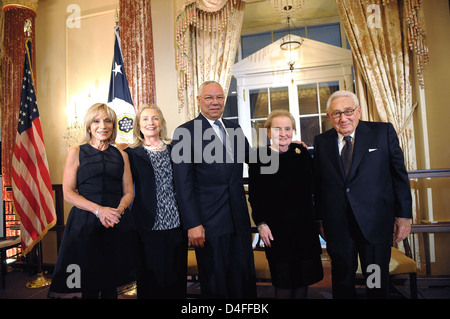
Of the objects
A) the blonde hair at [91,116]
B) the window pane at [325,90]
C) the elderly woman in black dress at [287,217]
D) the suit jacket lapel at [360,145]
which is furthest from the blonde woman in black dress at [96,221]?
the window pane at [325,90]

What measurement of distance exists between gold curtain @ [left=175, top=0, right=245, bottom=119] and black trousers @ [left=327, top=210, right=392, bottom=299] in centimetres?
249

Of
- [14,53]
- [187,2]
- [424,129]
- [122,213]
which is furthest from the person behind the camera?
[14,53]

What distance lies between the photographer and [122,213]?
72.3 inches

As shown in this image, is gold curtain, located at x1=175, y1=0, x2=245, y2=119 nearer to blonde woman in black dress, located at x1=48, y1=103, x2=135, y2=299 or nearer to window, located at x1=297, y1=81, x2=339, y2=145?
window, located at x1=297, y1=81, x2=339, y2=145

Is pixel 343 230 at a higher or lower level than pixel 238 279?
higher

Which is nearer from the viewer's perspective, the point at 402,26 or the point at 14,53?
the point at 402,26

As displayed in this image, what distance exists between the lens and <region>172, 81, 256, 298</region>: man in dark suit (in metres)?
1.76

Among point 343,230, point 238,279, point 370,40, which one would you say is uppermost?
point 370,40

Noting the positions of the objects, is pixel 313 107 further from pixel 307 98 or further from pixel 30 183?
pixel 30 183

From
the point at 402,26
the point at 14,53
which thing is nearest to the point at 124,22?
the point at 14,53

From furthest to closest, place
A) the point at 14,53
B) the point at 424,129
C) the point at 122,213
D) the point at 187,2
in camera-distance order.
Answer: the point at 14,53, the point at 187,2, the point at 424,129, the point at 122,213

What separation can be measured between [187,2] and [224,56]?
0.77 m

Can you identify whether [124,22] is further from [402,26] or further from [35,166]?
[402,26]

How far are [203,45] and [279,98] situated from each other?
1390 millimetres
